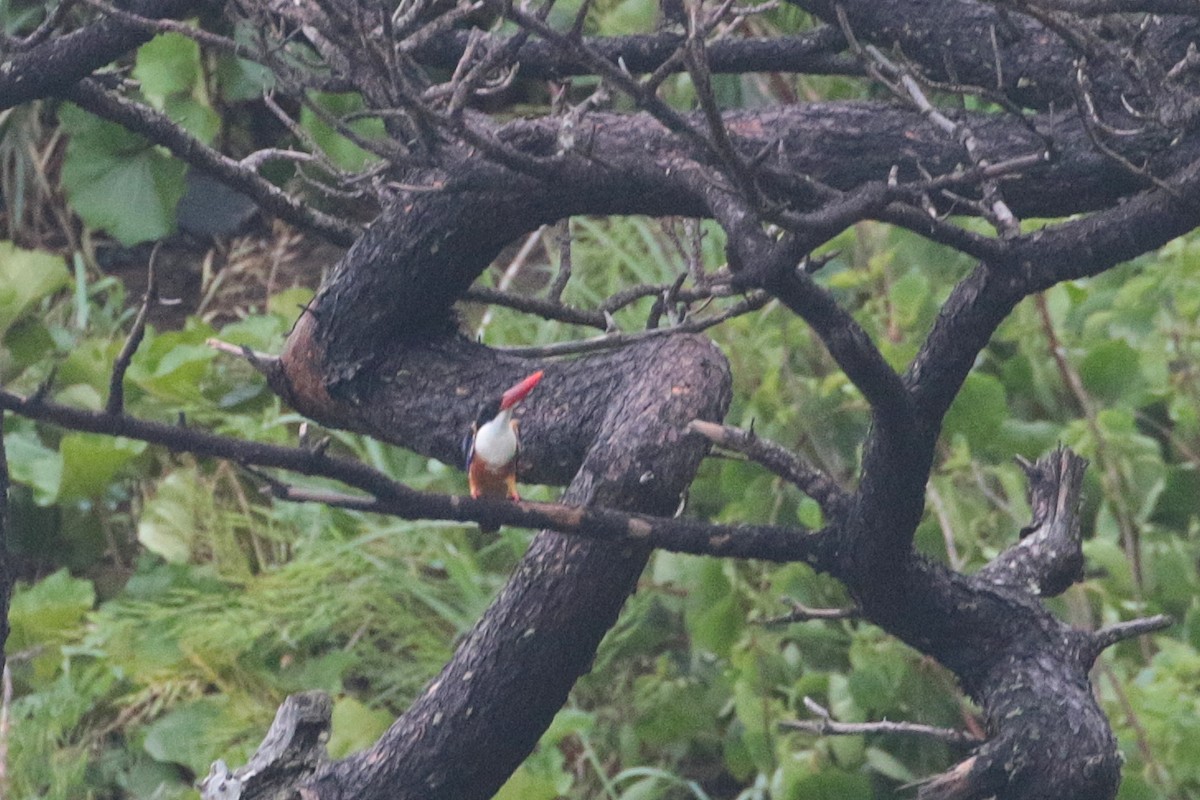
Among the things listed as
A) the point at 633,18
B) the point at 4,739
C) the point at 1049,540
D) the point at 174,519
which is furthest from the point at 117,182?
the point at 1049,540

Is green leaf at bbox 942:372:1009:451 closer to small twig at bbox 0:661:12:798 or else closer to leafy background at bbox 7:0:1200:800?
leafy background at bbox 7:0:1200:800

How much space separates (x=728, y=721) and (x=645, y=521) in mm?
2125

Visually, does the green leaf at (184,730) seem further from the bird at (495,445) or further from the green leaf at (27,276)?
the bird at (495,445)

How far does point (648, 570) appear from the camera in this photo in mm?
3172

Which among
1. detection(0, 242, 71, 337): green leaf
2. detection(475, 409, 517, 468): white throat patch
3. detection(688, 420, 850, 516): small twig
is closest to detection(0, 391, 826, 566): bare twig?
detection(688, 420, 850, 516): small twig

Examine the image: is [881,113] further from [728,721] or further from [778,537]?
[728,721]

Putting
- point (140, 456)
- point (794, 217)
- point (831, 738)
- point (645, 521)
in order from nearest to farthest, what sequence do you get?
point (794, 217) → point (645, 521) → point (831, 738) → point (140, 456)

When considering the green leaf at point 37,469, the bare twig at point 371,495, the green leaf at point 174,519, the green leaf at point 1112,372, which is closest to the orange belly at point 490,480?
the bare twig at point 371,495

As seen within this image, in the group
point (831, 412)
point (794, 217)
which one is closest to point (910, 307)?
point (831, 412)

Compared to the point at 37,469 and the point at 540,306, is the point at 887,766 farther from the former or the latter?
the point at 37,469

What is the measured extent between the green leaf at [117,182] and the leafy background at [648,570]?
0.11 feet

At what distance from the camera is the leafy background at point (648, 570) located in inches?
108

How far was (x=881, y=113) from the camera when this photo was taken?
4.93 feet

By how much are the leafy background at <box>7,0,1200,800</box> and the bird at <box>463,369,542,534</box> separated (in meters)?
1.19
